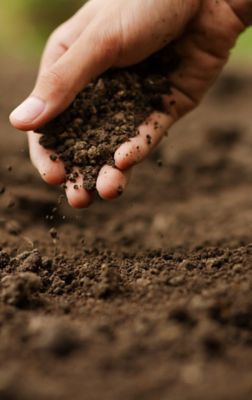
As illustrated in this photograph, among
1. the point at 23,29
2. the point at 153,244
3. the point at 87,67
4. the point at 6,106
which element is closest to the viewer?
the point at 87,67

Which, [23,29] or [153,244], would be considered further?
[23,29]

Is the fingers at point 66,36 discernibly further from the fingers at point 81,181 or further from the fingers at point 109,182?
the fingers at point 109,182

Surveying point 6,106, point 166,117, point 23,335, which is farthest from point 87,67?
point 6,106

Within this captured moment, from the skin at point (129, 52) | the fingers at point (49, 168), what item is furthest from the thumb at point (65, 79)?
the fingers at point (49, 168)

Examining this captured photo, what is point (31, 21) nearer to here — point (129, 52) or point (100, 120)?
point (129, 52)

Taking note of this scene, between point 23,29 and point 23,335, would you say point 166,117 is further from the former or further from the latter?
point 23,29
